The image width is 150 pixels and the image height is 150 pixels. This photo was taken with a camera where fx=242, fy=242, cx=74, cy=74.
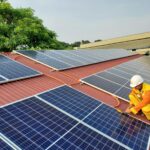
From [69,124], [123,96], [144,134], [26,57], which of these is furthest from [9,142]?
[26,57]

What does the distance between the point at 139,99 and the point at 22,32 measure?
19.2m

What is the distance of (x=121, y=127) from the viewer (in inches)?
282

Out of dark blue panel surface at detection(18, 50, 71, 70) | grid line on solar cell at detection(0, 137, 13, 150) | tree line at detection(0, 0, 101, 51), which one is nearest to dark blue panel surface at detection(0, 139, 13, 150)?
grid line on solar cell at detection(0, 137, 13, 150)

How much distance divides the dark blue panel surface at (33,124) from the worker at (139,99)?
2755mm

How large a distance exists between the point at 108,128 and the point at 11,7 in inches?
1033

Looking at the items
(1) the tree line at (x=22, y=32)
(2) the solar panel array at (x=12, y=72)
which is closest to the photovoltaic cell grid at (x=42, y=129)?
(2) the solar panel array at (x=12, y=72)

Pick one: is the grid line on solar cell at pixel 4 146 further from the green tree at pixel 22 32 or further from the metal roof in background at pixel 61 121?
the green tree at pixel 22 32

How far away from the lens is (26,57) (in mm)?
13047

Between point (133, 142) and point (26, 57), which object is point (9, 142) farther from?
point (26, 57)

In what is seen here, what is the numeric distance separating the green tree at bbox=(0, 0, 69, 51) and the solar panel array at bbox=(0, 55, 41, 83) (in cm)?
1420

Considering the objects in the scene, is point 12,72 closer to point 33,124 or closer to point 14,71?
Answer: point 14,71

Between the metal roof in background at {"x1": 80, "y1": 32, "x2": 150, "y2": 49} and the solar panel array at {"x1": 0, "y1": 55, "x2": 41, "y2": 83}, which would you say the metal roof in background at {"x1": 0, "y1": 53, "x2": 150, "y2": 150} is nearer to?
the solar panel array at {"x1": 0, "y1": 55, "x2": 41, "y2": 83}

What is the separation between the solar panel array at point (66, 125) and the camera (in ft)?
17.7

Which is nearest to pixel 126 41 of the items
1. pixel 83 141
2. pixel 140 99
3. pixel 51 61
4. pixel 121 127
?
pixel 51 61
